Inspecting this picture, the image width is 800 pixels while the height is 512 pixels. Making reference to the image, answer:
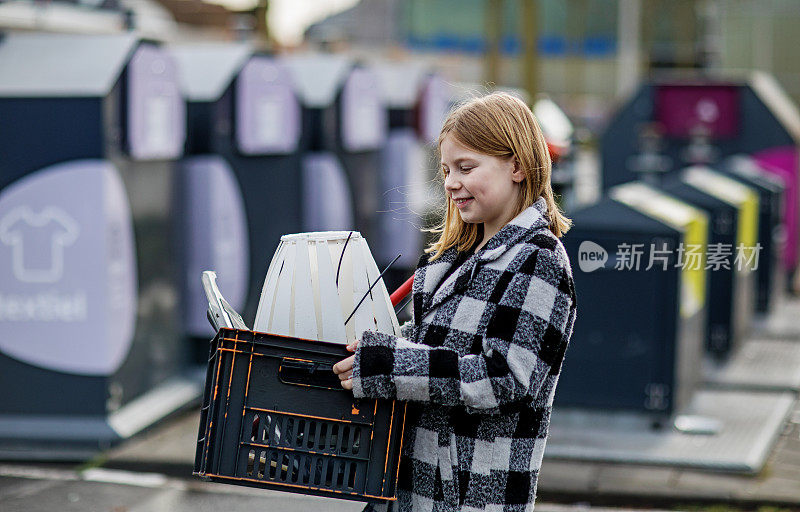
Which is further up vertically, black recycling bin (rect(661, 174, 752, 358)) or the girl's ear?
the girl's ear

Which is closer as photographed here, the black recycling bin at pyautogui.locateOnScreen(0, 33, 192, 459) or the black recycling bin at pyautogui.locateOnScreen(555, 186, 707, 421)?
the black recycling bin at pyautogui.locateOnScreen(0, 33, 192, 459)

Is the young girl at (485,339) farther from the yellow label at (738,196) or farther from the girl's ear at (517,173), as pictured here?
the yellow label at (738,196)

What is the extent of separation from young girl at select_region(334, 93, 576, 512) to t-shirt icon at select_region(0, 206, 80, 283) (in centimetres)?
348

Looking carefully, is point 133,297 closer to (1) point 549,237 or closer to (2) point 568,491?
(2) point 568,491

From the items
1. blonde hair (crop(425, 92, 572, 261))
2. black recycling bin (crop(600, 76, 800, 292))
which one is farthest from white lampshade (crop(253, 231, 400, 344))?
black recycling bin (crop(600, 76, 800, 292))

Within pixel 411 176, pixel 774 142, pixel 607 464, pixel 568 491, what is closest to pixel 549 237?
pixel 568 491

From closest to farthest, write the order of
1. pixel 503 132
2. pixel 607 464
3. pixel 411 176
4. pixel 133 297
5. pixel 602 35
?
pixel 503 132 < pixel 607 464 < pixel 133 297 < pixel 411 176 < pixel 602 35

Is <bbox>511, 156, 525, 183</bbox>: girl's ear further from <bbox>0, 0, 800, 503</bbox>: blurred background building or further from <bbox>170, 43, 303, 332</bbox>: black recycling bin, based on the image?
<bbox>170, 43, 303, 332</bbox>: black recycling bin

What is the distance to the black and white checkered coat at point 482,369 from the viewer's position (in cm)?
215

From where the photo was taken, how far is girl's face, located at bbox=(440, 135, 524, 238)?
2260mm

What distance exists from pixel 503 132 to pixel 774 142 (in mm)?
9104

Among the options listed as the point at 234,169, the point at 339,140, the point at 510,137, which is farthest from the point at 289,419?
the point at 339,140

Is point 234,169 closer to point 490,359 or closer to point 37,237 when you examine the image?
point 37,237

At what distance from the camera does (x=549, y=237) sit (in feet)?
7.41
